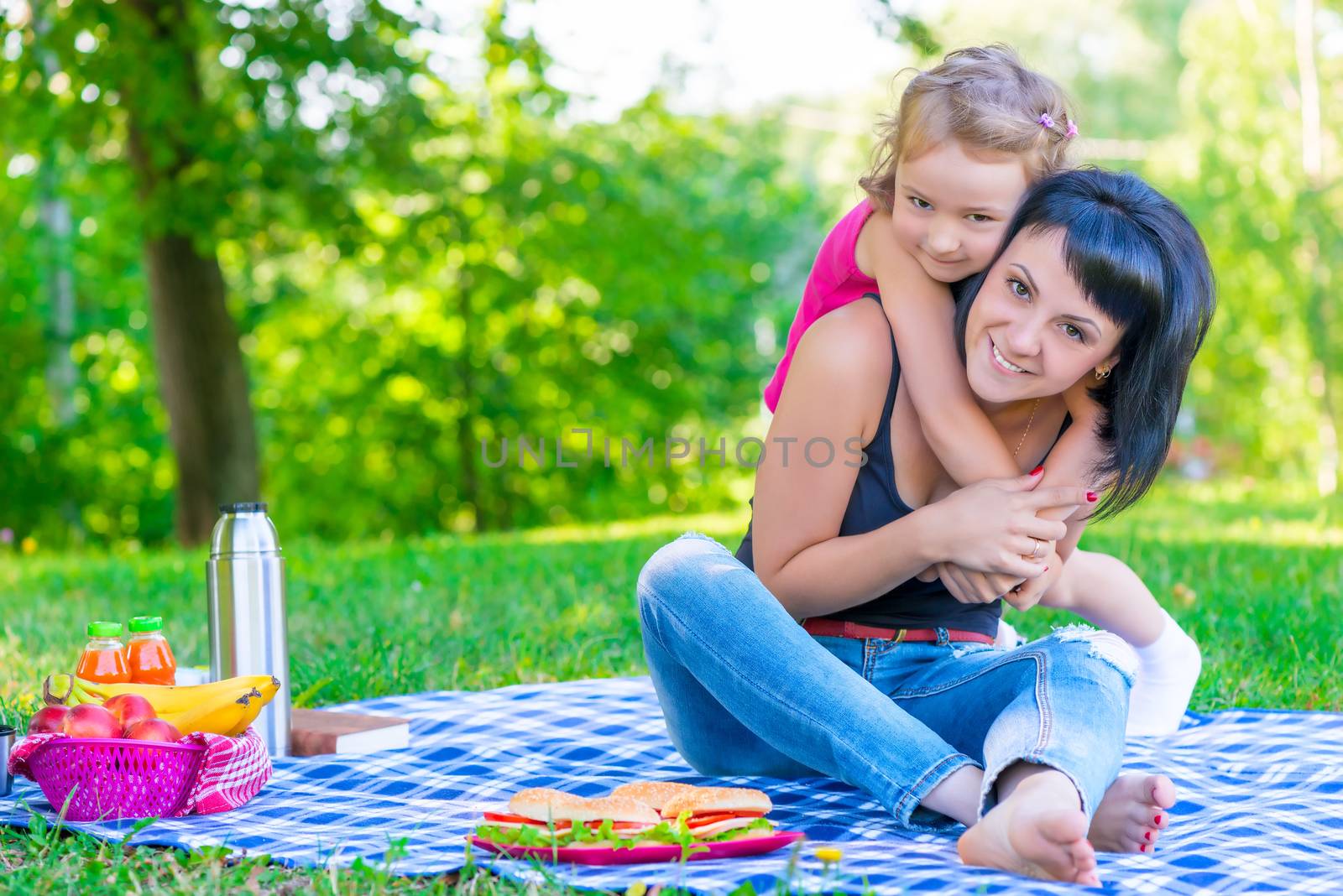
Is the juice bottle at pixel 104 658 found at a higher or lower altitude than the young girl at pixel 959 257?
lower

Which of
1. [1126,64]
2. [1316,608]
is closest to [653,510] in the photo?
[1316,608]

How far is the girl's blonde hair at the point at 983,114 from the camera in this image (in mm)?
2264

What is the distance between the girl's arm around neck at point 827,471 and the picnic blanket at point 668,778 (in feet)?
1.33

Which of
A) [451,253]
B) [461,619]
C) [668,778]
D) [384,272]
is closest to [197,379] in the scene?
[384,272]

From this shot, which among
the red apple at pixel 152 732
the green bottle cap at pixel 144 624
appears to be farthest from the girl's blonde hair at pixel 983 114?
the green bottle cap at pixel 144 624

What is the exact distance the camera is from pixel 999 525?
2.11 meters

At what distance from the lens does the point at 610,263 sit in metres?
10.8

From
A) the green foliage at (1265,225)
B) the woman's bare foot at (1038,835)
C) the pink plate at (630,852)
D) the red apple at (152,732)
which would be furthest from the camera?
the green foliage at (1265,225)

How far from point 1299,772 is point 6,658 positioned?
3.32m

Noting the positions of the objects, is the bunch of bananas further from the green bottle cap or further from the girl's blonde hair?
the girl's blonde hair

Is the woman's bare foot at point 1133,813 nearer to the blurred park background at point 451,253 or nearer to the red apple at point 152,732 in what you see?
the red apple at point 152,732

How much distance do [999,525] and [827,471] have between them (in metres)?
0.30

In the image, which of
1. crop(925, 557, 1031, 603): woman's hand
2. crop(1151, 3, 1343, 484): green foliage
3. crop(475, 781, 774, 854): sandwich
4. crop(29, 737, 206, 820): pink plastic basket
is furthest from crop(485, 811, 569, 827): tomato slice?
crop(1151, 3, 1343, 484): green foliage

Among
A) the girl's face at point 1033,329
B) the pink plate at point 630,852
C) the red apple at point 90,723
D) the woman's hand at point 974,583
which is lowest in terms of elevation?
the pink plate at point 630,852
